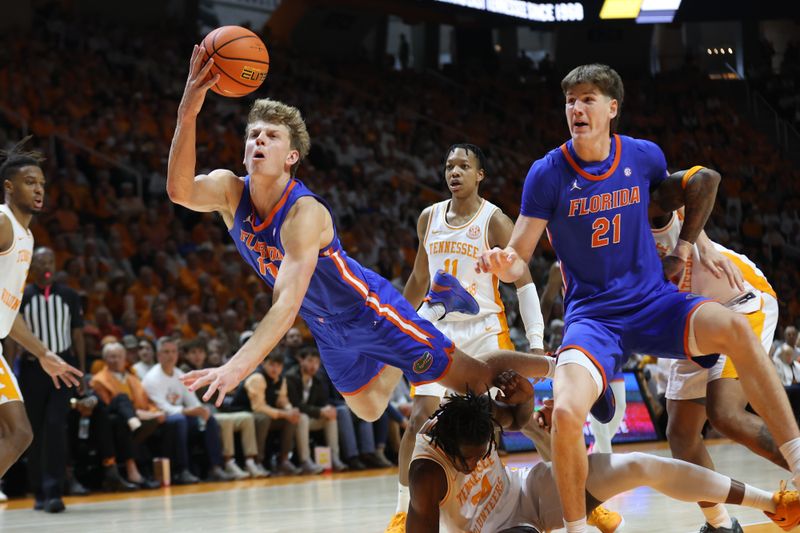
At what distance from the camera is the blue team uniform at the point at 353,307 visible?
4.81 meters

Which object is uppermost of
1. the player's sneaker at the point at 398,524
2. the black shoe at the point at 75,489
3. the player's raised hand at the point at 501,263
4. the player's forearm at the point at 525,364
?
the player's raised hand at the point at 501,263

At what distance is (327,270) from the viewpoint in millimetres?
4840

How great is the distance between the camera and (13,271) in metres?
5.78

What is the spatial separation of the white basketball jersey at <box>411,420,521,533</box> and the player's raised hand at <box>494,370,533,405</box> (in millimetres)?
579

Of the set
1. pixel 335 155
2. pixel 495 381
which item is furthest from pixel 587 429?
pixel 335 155

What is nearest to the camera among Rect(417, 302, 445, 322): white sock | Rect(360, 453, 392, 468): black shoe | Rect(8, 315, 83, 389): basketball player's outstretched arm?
Rect(8, 315, 83, 389): basketball player's outstretched arm

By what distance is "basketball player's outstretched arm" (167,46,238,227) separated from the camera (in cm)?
448

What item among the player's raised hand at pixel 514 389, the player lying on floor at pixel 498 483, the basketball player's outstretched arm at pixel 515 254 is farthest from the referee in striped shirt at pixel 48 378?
the basketball player's outstretched arm at pixel 515 254

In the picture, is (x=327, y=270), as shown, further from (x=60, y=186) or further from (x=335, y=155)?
(x=335, y=155)

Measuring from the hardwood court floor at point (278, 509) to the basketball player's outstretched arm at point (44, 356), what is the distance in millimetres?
1193

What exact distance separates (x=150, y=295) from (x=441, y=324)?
260 inches

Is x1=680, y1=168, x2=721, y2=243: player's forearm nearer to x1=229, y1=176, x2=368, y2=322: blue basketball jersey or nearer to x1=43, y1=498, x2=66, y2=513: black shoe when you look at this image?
x1=229, y1=176, x2=368, y2=322: blue basketball jersey

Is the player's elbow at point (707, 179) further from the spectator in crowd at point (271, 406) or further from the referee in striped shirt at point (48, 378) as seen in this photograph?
the spectator in crowd at point (271, 406)

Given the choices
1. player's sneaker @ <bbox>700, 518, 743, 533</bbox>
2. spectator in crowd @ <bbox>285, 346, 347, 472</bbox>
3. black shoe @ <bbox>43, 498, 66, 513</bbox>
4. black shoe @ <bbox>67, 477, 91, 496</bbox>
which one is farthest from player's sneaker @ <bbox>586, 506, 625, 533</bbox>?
spectator in crowd @ <bbox>285, 346, 347, 472</bbox>
